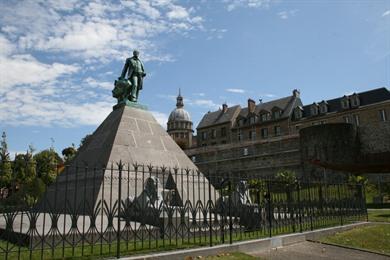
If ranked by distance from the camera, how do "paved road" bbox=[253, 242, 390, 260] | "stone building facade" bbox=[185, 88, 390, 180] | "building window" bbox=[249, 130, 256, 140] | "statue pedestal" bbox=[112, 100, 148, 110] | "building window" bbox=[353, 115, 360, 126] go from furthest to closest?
"building window" bbox=[249, 130, 256, 140] → "building window" bbox=[353, 115, 360, 126] → "stone building facade" bbox=[185, 88, 390, 180] → "statue pedestal" bbox=[112, 100, 148, 110] → "paved road" bbox=[253, 242, 390, 260]

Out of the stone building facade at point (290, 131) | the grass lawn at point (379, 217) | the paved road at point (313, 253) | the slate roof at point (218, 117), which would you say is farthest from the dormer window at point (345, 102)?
the paved road at point (313, 253)

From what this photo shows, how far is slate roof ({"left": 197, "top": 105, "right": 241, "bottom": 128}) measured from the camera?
5891 centimetres

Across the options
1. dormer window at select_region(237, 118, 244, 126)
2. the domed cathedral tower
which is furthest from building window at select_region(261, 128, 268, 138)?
the domed cathedral tower

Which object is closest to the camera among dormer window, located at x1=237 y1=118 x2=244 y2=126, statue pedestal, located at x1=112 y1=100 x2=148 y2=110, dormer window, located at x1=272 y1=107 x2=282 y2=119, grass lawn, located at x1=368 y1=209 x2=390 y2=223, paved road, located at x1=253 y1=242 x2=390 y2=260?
paved road, located at x1=253 y1=242 x2=390 y2=260

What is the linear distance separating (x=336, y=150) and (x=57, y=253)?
121ft

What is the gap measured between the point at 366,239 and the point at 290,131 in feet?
137

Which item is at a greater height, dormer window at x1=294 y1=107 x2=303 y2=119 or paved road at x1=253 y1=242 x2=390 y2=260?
dormer window at x1=294 y1=107 x2=303 y2=119

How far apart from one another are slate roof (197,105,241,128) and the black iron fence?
45.6m

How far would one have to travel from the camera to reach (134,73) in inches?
622

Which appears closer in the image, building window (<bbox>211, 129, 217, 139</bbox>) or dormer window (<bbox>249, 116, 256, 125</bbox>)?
dormer window (<bbox>249, 116, 256, 125</bbox>)

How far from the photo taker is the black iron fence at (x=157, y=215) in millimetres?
5746

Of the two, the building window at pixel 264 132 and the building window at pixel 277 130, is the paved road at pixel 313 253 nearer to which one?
the building window at pixel 277 130

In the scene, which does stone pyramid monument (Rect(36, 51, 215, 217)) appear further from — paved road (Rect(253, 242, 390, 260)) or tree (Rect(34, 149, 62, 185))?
paved road (Rect(253, 242, 390, 260))

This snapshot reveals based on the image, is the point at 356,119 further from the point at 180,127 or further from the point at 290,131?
the point at 180,127
